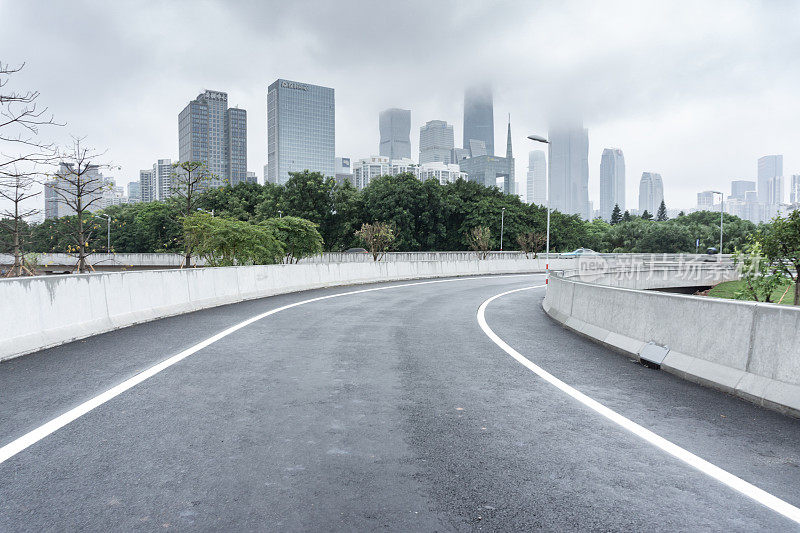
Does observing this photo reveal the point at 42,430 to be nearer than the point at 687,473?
No

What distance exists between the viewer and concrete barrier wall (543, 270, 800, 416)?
5172 mm

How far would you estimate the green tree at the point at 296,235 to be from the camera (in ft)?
120

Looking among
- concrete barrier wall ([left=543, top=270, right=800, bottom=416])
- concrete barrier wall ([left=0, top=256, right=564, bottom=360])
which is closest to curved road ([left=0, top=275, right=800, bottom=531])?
concrete barrier wall ([left=543, top=270, right=800, bottom=416])

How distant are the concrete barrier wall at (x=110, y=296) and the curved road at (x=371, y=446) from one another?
0.61 meters

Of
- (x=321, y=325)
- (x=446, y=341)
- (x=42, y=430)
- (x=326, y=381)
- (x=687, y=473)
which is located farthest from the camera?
(x=321, y=325)

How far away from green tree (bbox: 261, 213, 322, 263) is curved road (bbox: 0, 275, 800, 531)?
2905cm

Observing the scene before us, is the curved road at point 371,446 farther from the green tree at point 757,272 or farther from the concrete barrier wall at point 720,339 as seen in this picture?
the green tree at point 757,272

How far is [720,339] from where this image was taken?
19.9ft

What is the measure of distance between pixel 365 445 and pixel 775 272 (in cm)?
1984

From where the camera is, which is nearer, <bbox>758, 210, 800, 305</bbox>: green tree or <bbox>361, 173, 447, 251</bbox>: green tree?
<bbox>758, 210, 800, 305</bbox>: green tree

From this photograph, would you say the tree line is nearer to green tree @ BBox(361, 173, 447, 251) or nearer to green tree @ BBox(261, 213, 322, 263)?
green tree @ BBox(361, 173, 447, 251)

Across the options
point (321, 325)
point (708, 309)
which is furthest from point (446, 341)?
point (708, 309)

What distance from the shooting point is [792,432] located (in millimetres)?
4531

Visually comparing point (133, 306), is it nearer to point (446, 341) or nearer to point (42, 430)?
point (446, 341)
